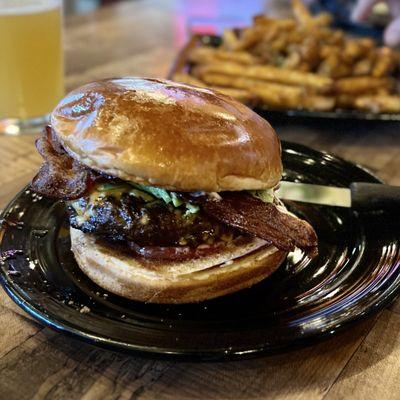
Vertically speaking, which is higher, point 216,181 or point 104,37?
point 216,181

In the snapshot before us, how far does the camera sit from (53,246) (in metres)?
1.47

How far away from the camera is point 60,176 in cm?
135

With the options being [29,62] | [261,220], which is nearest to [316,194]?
[261,220]

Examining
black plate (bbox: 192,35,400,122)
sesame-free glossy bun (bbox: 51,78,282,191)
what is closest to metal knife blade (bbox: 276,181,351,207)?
sesame-free glossy bun (bbox: 51,78,282,191)

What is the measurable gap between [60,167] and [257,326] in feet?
2.09

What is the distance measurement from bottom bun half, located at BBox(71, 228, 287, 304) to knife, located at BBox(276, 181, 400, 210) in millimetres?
416

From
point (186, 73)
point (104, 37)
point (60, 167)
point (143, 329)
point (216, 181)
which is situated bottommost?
point (104, 37)

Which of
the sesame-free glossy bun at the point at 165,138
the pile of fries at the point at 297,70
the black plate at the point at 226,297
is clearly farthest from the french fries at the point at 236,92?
the sesame-free glossy bun at the point at 165,138

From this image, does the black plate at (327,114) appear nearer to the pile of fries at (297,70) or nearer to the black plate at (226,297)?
the pile of fries at (297,70)

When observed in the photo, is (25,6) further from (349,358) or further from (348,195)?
(349,358)

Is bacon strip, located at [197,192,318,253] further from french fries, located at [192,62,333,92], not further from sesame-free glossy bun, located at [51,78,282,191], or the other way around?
french fries, located at [192,62,333,92]

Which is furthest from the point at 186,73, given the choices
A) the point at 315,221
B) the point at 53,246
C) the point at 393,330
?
the point at 393,330

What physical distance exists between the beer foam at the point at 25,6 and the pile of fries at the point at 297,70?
65cm

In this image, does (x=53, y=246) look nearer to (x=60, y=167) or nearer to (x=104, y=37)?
(x=60, y=167)
